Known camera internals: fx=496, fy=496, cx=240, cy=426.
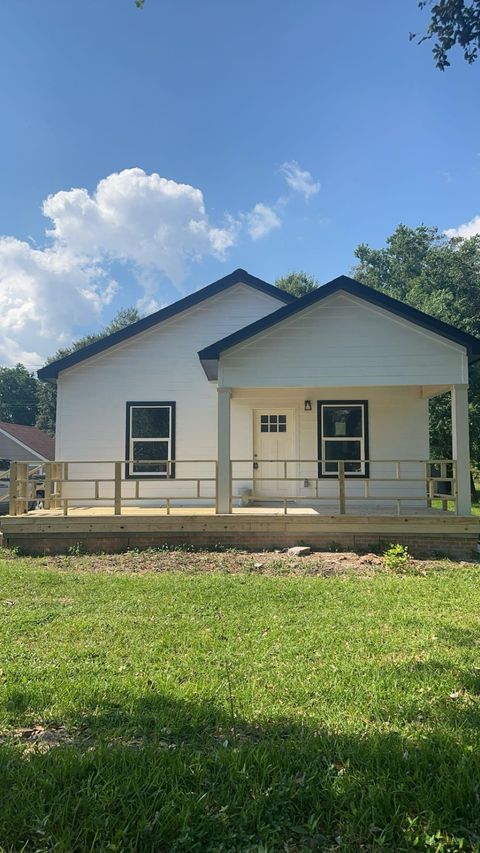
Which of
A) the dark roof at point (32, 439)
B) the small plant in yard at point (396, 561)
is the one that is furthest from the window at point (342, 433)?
the dark roof at point (32, 439)

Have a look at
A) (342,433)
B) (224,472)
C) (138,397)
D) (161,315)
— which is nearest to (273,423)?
(342,433)

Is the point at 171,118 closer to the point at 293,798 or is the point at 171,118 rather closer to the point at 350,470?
the point at 350,470

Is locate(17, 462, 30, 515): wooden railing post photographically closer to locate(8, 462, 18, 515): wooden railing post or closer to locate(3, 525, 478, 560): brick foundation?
locate(8, 462, 18, 515): wooden railing post

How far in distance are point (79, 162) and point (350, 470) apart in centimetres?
1433

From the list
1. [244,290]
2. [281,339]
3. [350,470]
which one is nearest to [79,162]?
[244,290]

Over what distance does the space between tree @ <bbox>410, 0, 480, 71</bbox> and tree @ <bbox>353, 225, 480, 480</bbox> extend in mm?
14506

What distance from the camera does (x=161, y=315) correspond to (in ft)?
38.9

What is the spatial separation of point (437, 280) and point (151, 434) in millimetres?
22184

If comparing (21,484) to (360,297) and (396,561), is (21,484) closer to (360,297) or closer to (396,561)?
(396,561)

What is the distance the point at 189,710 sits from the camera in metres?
3.15

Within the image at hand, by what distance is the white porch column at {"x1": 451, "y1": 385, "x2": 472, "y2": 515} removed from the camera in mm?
8898

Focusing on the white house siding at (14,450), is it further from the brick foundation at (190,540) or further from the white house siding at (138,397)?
the brick foundation at (190,540)

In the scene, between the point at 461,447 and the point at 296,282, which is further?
the point at 296,282

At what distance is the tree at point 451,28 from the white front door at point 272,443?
7063 millimetres
